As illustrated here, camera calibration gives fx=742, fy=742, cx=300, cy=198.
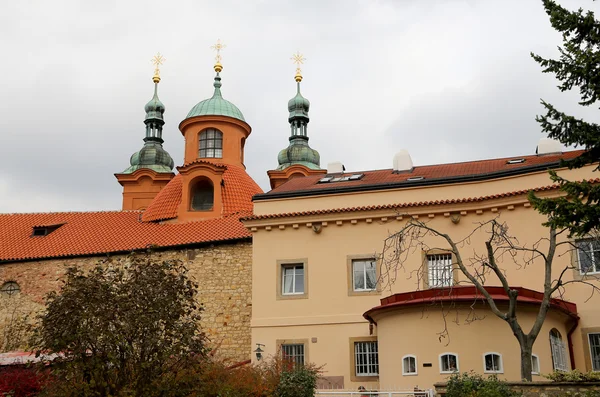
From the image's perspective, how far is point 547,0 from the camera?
45.6 feet

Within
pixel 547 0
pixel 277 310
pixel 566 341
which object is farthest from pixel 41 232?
pixel 547 0

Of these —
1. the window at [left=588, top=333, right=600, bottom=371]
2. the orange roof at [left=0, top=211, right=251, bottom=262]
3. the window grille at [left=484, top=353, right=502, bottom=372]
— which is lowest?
the window grille at [left=484, top=353, right=502, bottom=372]

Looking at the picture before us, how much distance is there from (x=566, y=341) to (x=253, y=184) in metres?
17.7

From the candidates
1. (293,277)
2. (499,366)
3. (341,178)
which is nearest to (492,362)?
(499,366)

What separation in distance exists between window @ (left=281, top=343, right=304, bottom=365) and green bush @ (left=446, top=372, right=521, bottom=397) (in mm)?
7670

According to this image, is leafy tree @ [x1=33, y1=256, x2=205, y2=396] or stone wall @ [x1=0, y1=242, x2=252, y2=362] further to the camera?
stone wall @ [x1=0, y1=242, x2=252, y2=362]

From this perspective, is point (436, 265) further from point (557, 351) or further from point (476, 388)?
point (476, 388)

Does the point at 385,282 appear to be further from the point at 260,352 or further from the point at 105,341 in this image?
the point at 105,341

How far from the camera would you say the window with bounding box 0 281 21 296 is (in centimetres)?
2867

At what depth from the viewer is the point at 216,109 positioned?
36281 mm

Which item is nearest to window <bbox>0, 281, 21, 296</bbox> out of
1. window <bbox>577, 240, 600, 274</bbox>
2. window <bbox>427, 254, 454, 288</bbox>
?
window <bbox>427, 254, 454, 288</bbox>

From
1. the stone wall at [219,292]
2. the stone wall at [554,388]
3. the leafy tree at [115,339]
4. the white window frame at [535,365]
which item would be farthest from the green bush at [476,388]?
the stone wall at [219,292]

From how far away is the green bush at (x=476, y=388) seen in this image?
47.9ft

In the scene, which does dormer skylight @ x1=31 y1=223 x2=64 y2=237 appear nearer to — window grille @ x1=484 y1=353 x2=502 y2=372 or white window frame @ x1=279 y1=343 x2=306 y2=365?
white window frame @ x1=279 y1=343 x2=306 y2=365
